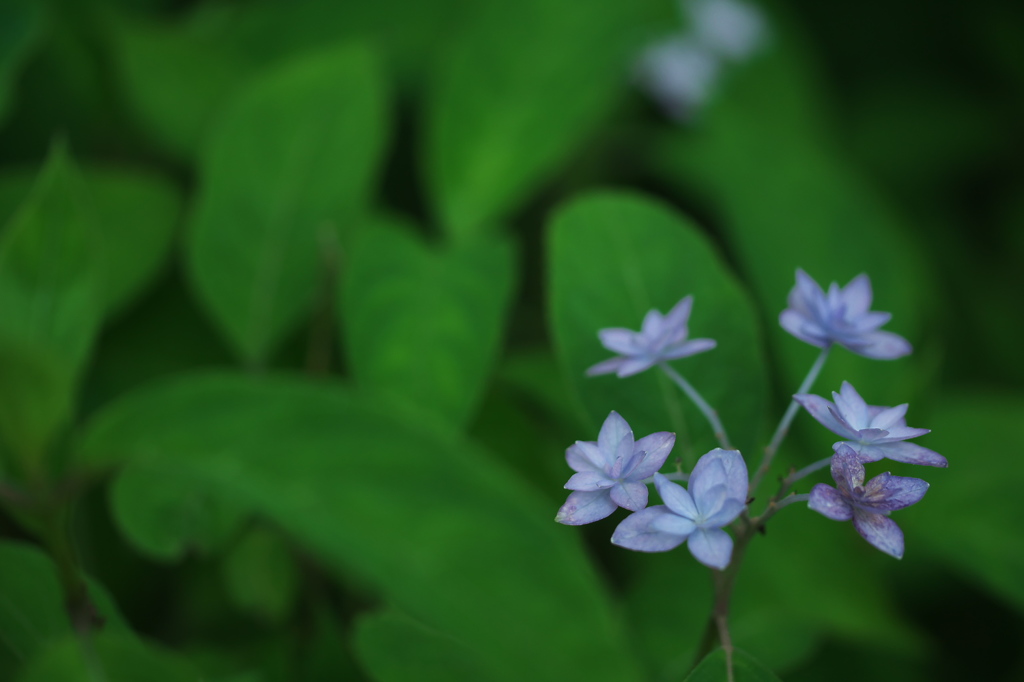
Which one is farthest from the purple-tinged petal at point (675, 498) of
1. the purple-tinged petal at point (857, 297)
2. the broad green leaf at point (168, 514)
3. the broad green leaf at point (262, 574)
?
the broad green leaf at point (262, 574)

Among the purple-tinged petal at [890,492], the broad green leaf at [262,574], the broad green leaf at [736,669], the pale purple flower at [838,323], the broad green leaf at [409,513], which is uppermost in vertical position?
the pale purple flower at [838,323]

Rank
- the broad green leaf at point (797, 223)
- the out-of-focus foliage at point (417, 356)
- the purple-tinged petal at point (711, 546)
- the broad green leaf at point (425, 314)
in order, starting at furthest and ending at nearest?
the broad green leaf at point (797, 223), the broad green leaf at point (425, 314), the out-of-focus foliage at point (417, 356), the purple-tinged petal at point (711, 546)

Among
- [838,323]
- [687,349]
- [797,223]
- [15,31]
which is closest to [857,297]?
[838,323]

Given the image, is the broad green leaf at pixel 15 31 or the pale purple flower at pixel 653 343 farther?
the broad green leaf at pixel 15 31

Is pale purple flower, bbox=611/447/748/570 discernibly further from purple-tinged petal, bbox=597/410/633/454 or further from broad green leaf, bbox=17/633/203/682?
broad green leaf, bbox=17/633/203/682

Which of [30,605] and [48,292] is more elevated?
[48,292]

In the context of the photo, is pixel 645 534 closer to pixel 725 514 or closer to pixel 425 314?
pixel 725 514

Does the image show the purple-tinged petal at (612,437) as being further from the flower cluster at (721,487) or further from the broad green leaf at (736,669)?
the broad green leaf at (736,669)

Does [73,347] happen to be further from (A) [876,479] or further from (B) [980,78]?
(B) [980,78]
